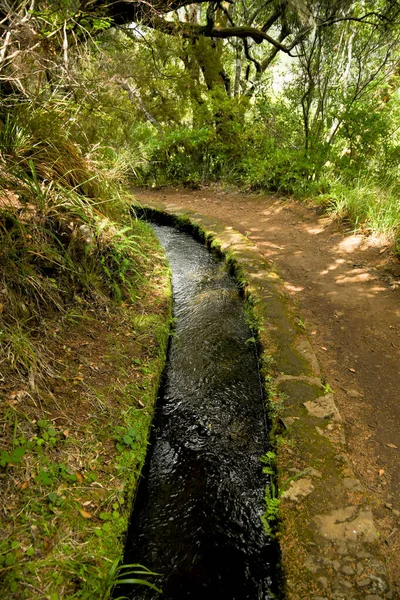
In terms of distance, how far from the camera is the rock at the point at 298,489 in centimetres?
171

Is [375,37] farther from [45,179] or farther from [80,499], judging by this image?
[80,499]

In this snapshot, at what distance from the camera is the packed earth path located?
199cm

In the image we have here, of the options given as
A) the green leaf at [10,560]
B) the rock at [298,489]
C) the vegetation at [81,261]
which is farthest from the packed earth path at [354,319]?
the green leaf at [10,560]

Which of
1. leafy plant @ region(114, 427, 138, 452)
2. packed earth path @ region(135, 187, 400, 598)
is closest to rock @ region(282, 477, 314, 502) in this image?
packed earth path @ region(135, 187, 400, 598)

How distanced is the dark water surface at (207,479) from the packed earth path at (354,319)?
0.57 metres

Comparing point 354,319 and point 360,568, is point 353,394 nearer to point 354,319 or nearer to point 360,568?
point 354,319

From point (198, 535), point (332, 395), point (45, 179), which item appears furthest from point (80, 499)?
point (45, 179)

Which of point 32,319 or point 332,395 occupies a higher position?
point 32,319

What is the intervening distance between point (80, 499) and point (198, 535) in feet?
2.03

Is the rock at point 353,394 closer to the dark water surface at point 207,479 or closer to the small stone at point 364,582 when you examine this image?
the dark water surface at point 207,479

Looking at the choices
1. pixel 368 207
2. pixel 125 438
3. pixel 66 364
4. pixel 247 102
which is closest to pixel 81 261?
pixel 66 364

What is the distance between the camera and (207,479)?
2016 mm

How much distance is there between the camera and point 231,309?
364 centimetres

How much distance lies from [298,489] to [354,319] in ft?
6.29
